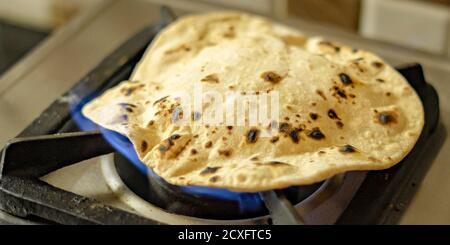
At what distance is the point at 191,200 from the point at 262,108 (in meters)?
0.12

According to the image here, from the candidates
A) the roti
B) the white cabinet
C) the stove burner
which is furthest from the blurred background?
the stove burner

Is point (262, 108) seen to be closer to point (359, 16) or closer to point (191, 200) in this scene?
point (191, 200)

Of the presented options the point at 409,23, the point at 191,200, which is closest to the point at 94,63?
the point at 191,200

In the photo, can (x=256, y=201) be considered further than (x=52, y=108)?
No

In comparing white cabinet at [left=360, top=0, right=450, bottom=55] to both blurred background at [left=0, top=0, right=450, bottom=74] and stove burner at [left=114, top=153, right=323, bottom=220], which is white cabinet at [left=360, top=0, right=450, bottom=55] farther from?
stove burner at [left=114, top=153, right=323, bottom=220]

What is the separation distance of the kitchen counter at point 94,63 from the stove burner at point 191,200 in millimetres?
124

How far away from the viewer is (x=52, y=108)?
0.85 m

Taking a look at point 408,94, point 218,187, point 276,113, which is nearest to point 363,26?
point 408,94

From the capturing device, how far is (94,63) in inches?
39.6

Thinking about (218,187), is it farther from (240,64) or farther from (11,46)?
(11,46)

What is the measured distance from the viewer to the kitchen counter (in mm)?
802

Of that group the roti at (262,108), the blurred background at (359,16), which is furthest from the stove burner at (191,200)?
the blurred background at (359,16)

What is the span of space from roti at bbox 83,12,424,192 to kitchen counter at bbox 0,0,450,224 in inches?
2.6
